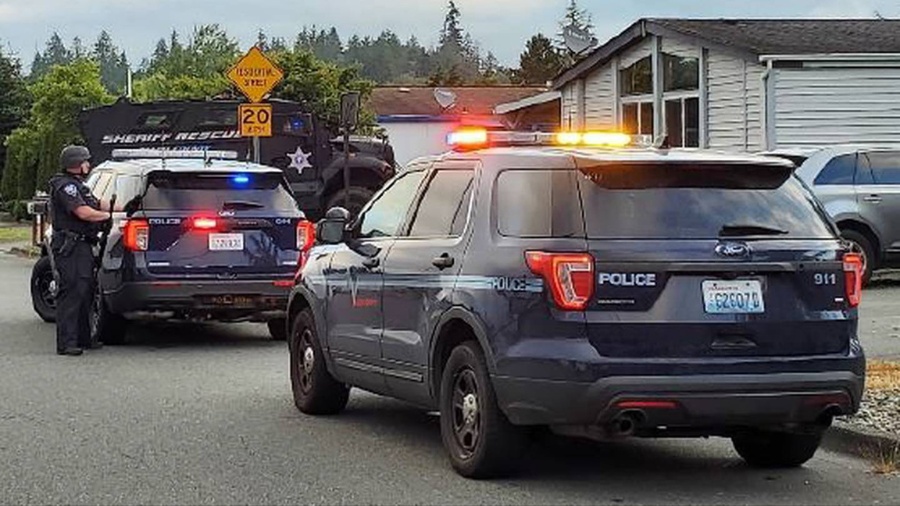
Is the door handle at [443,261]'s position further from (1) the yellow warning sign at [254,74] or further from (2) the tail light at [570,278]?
(1) the yellow warning sign at [254,74]

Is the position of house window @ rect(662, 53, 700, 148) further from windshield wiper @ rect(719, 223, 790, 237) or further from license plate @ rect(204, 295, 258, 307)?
windshield wiper @ rect(719, 223, 790, 237)

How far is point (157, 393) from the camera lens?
37.7 feet

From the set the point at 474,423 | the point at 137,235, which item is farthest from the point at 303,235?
the point at 474,423

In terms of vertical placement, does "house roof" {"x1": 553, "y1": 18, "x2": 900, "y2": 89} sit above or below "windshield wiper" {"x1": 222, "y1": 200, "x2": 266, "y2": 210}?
above

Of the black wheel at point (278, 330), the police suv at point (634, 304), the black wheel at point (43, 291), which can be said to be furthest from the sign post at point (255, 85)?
the police suv at point (634, 304)

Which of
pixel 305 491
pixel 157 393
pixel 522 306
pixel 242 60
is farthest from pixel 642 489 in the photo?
pixel 242 60

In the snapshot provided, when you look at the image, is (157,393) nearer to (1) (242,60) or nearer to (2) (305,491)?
(2) (305,491)

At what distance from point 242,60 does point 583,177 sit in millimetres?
14862

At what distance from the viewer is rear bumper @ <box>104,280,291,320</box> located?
14000 millimetres

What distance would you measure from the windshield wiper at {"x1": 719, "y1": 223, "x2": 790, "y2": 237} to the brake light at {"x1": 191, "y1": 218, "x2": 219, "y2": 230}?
7208mm

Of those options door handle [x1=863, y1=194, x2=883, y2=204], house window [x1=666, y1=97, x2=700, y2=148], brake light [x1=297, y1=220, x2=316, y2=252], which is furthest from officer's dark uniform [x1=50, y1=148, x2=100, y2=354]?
house window [x1=666, y1=97, x2=700, y2=148]

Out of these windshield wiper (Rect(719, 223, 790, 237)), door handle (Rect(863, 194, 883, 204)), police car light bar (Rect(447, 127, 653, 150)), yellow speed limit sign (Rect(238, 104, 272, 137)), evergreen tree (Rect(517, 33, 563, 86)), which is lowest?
door handle (Rect(863, 194, 883, 204))

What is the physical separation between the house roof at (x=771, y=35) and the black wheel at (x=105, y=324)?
1280 centimetres

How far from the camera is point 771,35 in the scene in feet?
88.0
